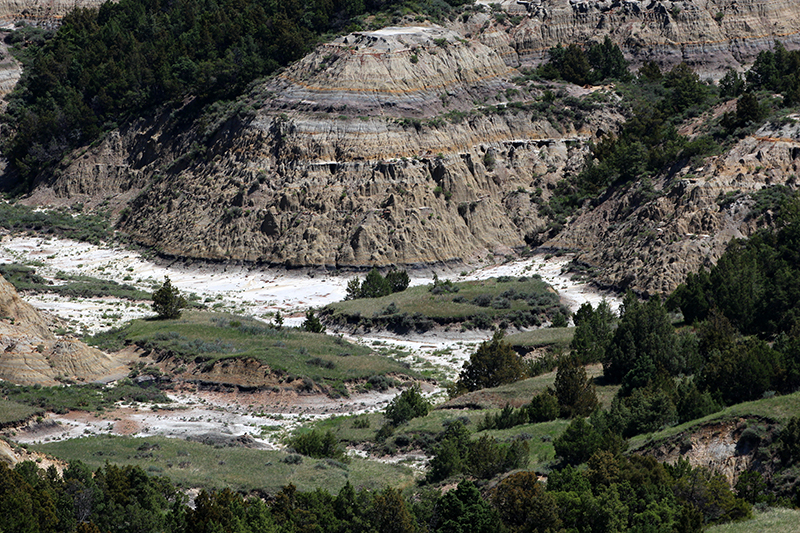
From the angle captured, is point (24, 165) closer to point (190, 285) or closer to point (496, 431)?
point (190, 285)

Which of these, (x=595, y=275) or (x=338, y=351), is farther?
(x=595, y=275)

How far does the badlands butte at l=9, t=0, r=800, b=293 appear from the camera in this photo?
241 feet

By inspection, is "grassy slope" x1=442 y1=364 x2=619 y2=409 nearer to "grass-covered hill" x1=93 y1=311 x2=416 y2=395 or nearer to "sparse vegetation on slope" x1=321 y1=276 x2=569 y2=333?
"grass-covered hill" x1=93 y1=311 x2=416 y2=395

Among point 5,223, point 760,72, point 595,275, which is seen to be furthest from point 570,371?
point 5,223

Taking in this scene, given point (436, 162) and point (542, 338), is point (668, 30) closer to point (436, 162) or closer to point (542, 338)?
point (436, 162)

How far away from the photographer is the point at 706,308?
187 feet

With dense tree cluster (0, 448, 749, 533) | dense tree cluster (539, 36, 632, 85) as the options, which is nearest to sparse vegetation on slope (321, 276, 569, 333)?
dense tree cluster (539, 36, 632, 85)

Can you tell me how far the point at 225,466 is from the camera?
3688 centimetres

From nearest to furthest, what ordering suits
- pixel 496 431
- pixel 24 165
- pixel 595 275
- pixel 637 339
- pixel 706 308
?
pixel 496 431
pixel 637 339
pixel 706 308
pixel 595 275
pixel 24 165

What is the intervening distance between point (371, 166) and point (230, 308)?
57.9ft

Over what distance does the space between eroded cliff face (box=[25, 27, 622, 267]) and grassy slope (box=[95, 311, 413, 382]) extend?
1726 centimetres

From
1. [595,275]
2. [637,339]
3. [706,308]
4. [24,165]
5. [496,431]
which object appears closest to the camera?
[496,431]

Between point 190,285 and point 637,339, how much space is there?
3926cm

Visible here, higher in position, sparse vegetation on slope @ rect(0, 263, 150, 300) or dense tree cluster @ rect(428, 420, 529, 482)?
dense tree cluster @ rect(428, 420, 529, 482)
